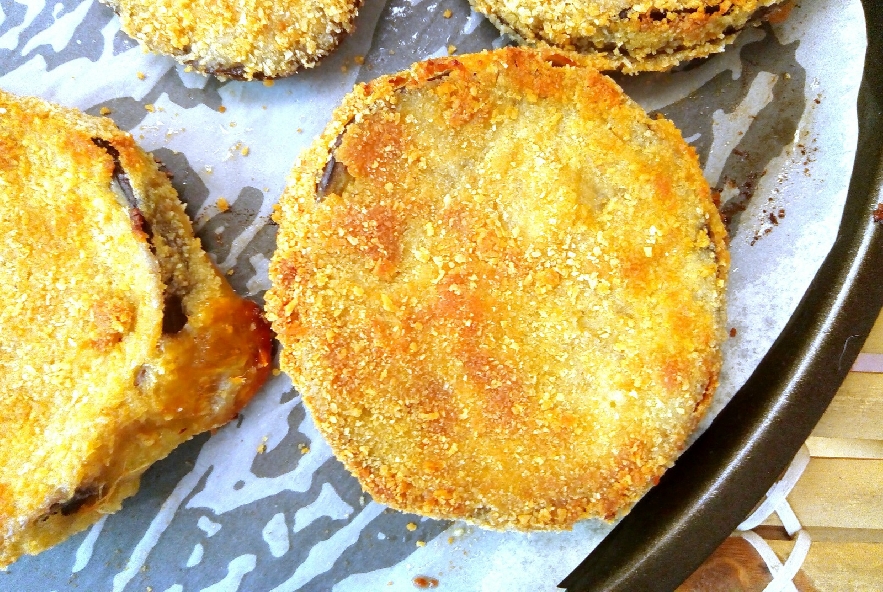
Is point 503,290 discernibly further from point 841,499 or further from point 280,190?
point 841,499

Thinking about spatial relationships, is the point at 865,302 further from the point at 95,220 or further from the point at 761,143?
the point at 95,220

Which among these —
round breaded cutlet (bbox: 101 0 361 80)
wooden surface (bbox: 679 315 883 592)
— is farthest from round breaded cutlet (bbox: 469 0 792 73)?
wooden surface (bbox: 679 315 883 592)

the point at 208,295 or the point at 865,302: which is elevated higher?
the point at 208,295

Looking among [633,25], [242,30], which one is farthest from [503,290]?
[242,30]

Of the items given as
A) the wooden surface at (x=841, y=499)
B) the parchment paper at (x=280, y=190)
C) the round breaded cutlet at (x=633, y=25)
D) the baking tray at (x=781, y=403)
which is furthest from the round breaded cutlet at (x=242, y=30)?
the wooden surface at (x=841, y=499)

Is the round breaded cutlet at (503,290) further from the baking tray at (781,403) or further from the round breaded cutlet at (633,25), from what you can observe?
the baking tray at (781,403)

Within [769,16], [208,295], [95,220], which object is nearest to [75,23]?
[95,220]
